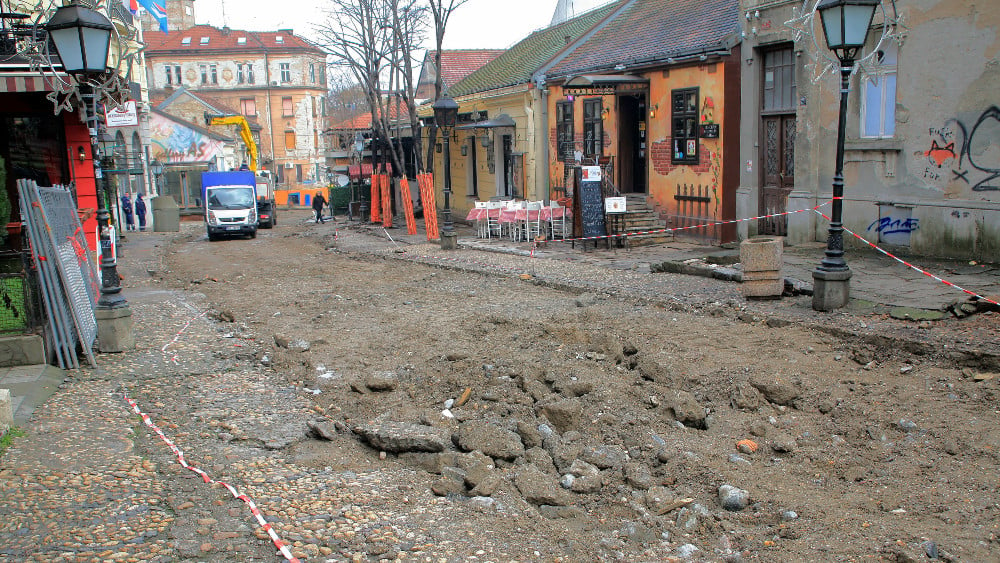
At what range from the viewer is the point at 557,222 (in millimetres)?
20578

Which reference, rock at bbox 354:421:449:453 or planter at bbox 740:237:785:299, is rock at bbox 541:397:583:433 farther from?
planter at bbox 740:237:785:299

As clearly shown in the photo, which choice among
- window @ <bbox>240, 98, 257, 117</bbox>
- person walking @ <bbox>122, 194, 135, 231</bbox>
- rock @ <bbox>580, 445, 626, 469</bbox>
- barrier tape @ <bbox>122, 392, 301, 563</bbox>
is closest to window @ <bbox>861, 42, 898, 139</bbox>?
rock @ <bbox>580, 445, 626, 469</bbox>

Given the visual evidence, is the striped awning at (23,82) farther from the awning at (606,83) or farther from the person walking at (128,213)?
the person walking at (128,213)

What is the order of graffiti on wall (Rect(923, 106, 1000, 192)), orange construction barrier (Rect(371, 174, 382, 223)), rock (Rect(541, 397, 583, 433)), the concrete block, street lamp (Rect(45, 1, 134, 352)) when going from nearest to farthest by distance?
rock (Rect(541, 397, 583, 433))
street lamp (Rect(45, 1, 134, 352))
the concrete block
graffiti on wall (Rect(923, 106, 1000, 192))
orange construction barrier (Rect(371, 174, 382, 223))

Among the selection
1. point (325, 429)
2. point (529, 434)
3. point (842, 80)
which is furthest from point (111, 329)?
point (842, 80)

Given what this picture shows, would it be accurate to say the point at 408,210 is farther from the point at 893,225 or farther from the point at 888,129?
the point at 893,225

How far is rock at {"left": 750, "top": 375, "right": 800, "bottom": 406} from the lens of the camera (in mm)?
6699

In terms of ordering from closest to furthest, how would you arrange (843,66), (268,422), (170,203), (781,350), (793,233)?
1. (268,422)
2. (781,350)
3. (843,66)
4. (793,233)
5. (170,203)

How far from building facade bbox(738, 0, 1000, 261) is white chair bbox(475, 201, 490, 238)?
7.32m

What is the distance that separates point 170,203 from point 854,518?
108 feet

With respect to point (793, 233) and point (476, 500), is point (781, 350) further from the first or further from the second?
point (793, 233)

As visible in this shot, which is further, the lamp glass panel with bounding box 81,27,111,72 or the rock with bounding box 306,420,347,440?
the lamp glass panel with bounding box 81,27,111,72

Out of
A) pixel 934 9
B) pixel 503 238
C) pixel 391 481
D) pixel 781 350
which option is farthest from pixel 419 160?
pixel 391 481

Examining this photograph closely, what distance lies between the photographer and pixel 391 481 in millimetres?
5562
